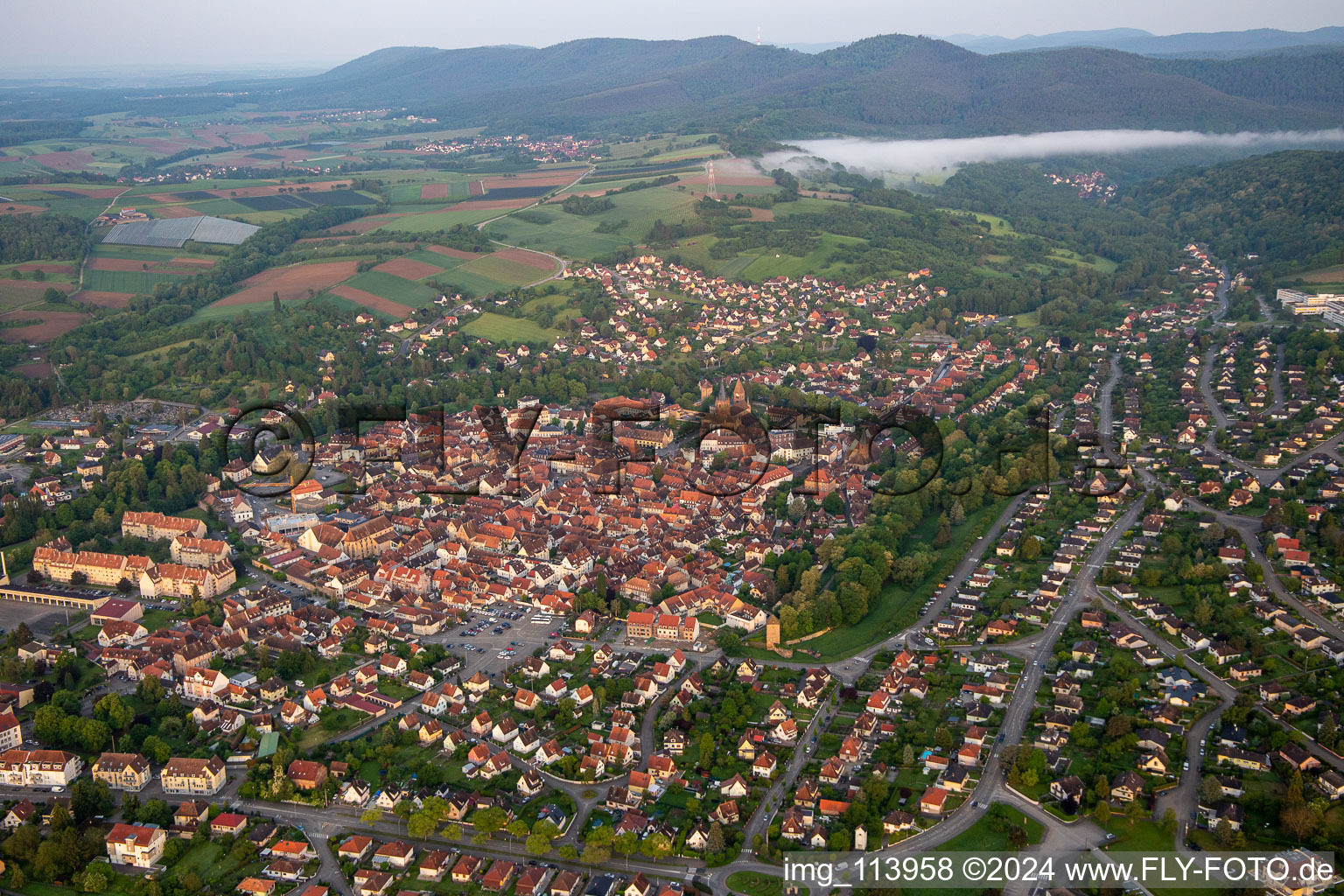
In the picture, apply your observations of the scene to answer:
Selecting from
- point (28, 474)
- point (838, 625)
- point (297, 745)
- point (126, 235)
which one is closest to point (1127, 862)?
point (838, 625)

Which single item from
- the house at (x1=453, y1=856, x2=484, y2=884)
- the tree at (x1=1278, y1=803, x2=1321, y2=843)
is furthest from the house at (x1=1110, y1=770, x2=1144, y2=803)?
the house at (x1=453, y1=856, x2=484, y2=884)

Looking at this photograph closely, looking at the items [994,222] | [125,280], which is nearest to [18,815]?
[125,280]

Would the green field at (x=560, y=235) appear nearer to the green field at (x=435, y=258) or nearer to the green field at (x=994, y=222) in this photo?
the green field at (x=435, y=258)

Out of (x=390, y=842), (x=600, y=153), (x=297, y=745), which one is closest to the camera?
(x=390, y=842)

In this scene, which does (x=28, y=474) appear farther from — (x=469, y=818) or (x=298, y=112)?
(x=298, y=112)

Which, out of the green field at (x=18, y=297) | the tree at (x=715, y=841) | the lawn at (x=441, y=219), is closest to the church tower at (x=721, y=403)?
the tree at (x=715, y=841)

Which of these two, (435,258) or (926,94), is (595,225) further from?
(926,94)
